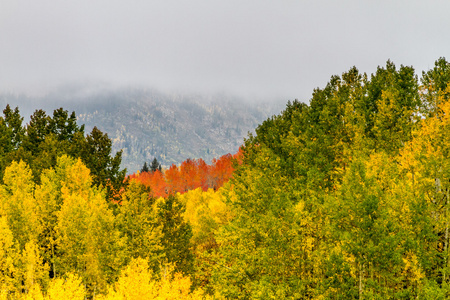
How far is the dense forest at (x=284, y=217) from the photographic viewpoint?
23484 millimetres

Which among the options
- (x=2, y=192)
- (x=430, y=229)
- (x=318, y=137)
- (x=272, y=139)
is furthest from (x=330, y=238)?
(x=2, y=192)

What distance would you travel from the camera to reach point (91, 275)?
145 ft

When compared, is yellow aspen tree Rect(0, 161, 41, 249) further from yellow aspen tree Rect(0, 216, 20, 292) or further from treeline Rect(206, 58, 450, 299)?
treeline Rect(206, 58, 450, 299)

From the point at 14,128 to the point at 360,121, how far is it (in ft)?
237

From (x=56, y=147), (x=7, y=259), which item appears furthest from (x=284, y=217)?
(x=56, y=147)

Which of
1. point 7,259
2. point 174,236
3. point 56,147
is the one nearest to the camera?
point 7,259

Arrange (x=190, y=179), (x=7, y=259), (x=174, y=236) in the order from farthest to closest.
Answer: (x=190, y=179) → (x=174, y=236) → (x=7, y=259)

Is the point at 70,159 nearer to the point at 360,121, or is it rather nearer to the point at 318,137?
the point at 318,137

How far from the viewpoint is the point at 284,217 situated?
28.5 meters

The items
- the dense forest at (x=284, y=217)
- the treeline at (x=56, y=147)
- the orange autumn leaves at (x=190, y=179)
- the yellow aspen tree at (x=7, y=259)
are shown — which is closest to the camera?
the dense forest at (x=284, y=217)

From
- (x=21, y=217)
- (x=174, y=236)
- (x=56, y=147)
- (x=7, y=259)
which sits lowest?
(x=7, y=259)

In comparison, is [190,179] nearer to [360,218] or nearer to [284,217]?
[284,217]

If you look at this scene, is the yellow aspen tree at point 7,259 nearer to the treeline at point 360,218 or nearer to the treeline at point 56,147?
the treeline at point 56,147

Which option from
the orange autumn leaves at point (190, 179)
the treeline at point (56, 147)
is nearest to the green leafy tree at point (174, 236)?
the treeline at point (56, 147)
